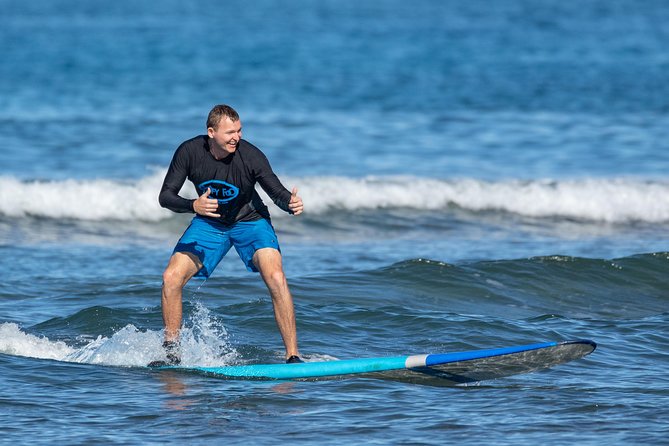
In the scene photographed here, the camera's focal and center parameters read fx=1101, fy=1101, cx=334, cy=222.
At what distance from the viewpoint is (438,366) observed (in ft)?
26.9

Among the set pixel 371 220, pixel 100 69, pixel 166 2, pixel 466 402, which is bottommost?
pixel 466 402

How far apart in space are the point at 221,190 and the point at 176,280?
784 mm

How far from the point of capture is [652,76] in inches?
1254

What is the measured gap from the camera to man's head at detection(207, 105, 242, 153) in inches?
323

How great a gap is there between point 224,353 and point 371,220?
24.5ft

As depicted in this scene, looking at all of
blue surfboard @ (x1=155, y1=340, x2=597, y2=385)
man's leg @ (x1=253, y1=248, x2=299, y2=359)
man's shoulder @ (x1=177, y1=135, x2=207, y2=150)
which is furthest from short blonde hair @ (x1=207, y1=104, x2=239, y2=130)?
blue surfboard @ (x1=155, y1=340, x2=597, y2=385)

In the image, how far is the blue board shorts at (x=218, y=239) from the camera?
8.60 meters

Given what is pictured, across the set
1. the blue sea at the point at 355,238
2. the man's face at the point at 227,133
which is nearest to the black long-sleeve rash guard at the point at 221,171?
the man's face at the point at 227,133

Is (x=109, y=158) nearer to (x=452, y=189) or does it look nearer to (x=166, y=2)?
(x=452, y=189)

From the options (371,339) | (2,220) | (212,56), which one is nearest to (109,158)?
(2,220)

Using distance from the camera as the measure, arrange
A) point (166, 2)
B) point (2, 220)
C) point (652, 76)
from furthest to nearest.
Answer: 1. point (166, 2)
2. point (652, 76)
3. point (2, 220)

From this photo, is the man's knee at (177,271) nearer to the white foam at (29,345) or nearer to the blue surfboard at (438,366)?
the blue surfboard at (438,366)

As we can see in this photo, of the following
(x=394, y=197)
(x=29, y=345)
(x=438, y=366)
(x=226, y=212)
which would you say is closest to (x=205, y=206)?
(x=226, y=212)

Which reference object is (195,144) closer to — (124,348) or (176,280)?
(176,280)
